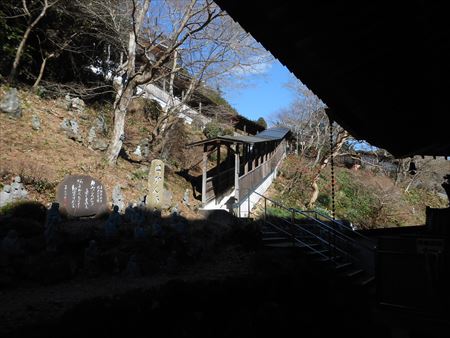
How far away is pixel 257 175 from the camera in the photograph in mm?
18219

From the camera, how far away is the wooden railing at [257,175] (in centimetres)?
1511

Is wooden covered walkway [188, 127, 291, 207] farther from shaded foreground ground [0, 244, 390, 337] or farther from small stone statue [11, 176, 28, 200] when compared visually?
shaded foreground ground [0, 244, 390, 337]

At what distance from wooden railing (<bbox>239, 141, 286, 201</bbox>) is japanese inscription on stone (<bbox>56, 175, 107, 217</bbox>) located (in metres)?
6.14

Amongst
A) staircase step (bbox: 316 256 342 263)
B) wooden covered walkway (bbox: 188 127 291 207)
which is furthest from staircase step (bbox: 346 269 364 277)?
wooden covered walkway (bbox: 188 127 291 207)

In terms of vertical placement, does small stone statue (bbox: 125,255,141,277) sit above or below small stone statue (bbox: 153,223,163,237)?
below

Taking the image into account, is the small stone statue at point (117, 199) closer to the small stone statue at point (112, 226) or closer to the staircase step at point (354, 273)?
the small stone statue at point (112, 226)

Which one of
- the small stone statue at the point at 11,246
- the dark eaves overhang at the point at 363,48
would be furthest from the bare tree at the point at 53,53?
the dark eaves overhang at the point at 363,48

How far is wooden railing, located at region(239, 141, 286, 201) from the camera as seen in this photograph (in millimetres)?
15109

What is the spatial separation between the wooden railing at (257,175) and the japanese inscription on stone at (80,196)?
614 centimetres

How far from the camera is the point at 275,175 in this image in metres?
25.5

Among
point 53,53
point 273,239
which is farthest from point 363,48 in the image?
point 53,53

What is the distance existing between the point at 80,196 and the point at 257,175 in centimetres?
1022

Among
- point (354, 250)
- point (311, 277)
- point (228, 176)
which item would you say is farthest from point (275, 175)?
point (311, 277)

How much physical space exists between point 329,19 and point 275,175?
23.2 m
